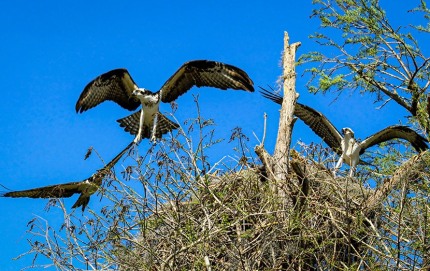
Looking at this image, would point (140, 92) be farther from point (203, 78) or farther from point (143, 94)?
point (203, 78)

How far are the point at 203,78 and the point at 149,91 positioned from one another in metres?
0.81

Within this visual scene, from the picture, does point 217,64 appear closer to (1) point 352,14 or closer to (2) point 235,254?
(1) point 352,14

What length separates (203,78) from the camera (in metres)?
13.2

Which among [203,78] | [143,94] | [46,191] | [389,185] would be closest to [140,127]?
[143,94]

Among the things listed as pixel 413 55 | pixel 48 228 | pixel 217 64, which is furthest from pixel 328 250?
pixel 413 55

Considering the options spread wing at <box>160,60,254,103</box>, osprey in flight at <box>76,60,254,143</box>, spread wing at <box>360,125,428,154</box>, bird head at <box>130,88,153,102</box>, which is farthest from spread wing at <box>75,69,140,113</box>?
spread wing at <box>360,125,428,154</box>

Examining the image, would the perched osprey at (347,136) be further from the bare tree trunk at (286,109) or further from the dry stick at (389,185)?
the dry stick at (389,185)

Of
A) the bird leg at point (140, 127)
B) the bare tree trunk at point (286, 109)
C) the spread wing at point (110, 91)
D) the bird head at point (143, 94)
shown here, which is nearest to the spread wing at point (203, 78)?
the bird head at point (143, 94)

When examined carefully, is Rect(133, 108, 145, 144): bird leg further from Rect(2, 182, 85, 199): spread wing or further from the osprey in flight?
Rect(2, 182, 85, 199): spread wing

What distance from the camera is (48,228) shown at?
8758 millimetres

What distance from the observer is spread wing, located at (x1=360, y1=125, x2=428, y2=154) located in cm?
1377

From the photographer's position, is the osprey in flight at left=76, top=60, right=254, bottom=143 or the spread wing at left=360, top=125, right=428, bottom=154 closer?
the osprey in flight at left=76, top=60, right=254, bottom=143

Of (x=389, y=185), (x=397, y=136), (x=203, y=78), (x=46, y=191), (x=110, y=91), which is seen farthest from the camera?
(x=397, y=136)

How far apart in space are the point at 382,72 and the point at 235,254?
687cm
